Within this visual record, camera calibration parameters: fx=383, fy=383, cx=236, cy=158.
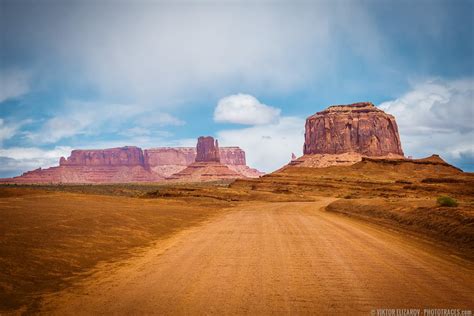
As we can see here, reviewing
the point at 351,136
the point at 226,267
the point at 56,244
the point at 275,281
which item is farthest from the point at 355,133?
the point at 275,281

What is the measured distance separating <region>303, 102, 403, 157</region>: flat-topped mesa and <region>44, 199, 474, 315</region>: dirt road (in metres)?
157

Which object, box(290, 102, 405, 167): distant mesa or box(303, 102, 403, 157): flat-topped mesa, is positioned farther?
box(303, 102, 403, 157): flat-topped mesa

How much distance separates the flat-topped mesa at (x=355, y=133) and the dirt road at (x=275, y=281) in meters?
157

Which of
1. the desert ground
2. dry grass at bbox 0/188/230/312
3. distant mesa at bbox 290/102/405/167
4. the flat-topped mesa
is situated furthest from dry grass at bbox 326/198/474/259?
the flat-topped mesa

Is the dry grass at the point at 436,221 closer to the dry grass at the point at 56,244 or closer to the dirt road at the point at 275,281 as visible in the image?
the dirt road at the point at 275,281

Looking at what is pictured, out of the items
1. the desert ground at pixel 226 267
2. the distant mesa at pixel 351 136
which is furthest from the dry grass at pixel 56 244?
the distant mesa at pixel 351 136

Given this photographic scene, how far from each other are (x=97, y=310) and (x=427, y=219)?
1593cm

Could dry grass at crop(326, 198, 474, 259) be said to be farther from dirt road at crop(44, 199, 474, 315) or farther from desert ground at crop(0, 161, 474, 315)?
dirt road at crop(44, 199, 474, 315)

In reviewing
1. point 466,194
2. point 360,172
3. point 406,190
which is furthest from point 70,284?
point 360,172

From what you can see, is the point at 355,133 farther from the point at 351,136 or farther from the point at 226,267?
the point at 226,267

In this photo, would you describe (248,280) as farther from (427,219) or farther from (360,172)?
(360,172)

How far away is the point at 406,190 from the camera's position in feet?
188

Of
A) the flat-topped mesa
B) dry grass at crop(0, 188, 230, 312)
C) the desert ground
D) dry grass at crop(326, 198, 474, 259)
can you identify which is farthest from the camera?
the flat-topped mesa

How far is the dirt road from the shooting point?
628 cm
